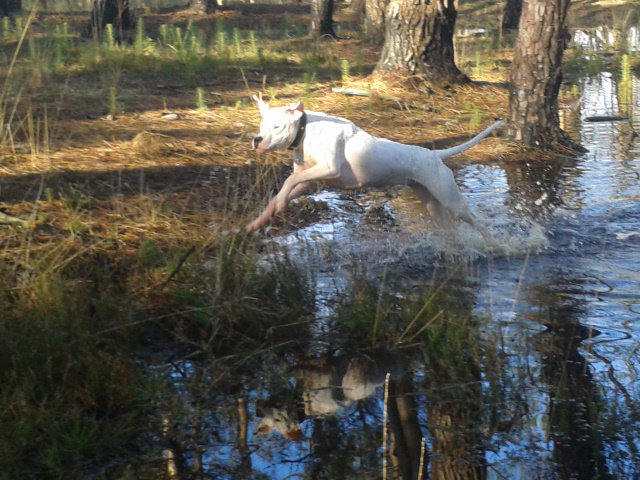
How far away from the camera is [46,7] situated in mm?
20234

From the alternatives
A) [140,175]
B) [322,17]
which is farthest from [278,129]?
[322,17]

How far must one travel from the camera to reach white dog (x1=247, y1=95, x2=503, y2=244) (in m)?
5.61

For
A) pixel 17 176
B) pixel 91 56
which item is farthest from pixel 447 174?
pixel 91 56

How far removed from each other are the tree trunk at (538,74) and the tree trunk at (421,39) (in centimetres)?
215

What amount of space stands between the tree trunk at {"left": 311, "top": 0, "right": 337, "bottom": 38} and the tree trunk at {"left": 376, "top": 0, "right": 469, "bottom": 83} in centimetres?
502

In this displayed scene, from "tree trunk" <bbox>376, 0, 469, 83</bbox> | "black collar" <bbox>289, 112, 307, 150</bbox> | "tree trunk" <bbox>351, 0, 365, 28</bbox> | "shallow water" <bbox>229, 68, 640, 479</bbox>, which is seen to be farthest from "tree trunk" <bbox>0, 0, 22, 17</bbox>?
"black collar" <bbox>289, 112, 307, 150</bbox>

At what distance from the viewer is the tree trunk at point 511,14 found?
20.2 metres

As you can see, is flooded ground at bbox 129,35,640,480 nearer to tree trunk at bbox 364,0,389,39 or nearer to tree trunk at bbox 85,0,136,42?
tree trunk at bbox 85,0,136,42

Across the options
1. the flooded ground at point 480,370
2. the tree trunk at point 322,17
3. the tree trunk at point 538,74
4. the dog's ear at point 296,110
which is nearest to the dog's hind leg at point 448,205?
the flooded ground at point 480,370

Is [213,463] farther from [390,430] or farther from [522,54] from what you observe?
[522,54]

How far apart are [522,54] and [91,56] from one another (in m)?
5.46

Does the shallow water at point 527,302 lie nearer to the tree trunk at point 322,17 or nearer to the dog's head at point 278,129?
the dog's head at point 278,129

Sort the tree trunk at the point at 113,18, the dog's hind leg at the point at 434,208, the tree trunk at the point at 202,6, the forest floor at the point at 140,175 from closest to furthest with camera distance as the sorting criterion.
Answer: the forest floor at the point at 140,175 < the dog's hind leg at the point at 434,208 < the tree trunk at the point at 113,18 < the tree trunk at the point at 202,6

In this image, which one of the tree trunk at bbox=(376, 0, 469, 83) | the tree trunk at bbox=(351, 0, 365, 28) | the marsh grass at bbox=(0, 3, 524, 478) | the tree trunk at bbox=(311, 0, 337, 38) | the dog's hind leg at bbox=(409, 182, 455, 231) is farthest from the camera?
the tree trunk at bbox=(351, 0, 365, 28)
